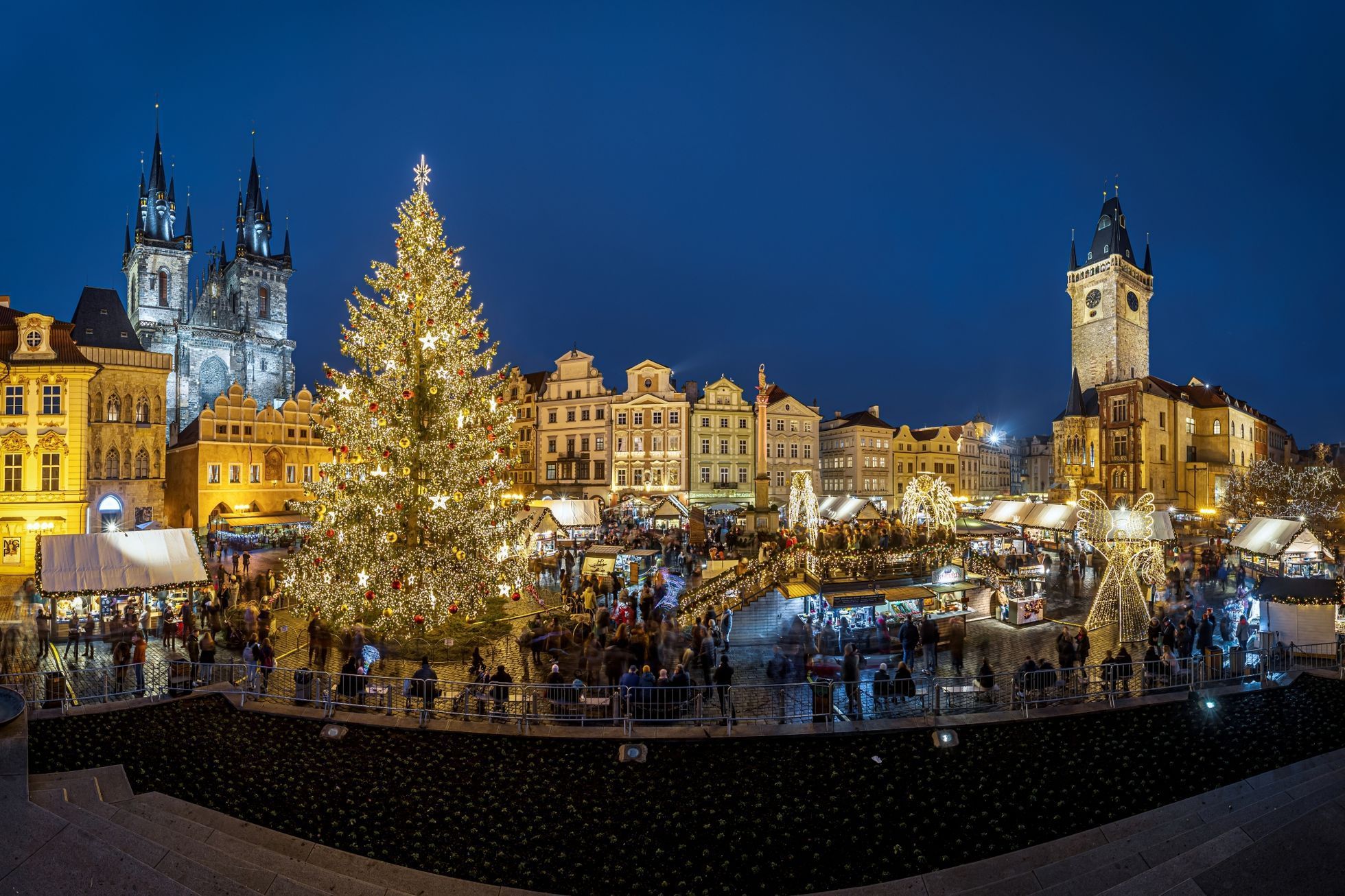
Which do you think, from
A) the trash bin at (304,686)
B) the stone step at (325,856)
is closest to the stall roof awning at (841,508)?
the trash bin at (304,686)

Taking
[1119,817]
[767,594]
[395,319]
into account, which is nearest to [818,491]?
[767,594]

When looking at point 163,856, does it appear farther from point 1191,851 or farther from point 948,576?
point 948,576

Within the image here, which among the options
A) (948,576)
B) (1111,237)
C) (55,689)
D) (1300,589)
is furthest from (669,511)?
(1111,237)

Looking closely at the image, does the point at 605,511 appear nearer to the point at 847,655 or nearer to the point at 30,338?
the point at 30,338

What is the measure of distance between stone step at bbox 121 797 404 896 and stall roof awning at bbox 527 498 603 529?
21593 millimetres

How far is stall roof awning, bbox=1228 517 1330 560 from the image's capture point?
71.1 ft

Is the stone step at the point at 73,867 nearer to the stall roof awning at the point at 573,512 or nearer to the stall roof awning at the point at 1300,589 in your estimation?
the stall roof awning at the point at 1300,589

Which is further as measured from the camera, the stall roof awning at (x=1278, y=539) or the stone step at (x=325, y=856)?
the stall roof awning at (x=1278, y=539)

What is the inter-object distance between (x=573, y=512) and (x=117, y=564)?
16.4 meters

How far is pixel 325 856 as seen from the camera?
21.9 feet

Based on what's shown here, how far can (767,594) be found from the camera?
66.7ft

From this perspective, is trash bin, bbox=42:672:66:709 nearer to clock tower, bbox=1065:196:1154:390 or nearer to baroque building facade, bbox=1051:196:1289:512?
baroque building facade, bbox=1051:196:1289:512

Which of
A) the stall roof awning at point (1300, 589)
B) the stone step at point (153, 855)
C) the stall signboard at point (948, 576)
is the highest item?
the stall roof awning at point (1300, 589)

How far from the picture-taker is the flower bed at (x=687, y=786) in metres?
7.02
